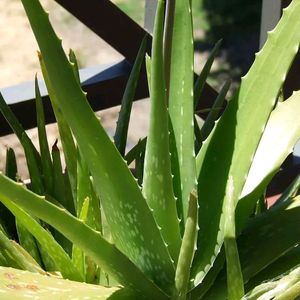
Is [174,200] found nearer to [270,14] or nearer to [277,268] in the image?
[277,268]

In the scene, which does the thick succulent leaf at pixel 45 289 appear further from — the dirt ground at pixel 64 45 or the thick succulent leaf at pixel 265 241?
the dirt ground at pixel 64 45

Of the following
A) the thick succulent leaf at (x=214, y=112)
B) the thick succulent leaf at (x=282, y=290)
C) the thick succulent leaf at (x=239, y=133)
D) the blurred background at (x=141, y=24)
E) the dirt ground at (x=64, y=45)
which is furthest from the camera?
the blurred background at (x=141, y=24)

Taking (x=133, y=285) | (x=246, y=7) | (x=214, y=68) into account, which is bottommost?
(x=133, y=285)

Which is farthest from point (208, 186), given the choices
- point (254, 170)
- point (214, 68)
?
point (214, 68)

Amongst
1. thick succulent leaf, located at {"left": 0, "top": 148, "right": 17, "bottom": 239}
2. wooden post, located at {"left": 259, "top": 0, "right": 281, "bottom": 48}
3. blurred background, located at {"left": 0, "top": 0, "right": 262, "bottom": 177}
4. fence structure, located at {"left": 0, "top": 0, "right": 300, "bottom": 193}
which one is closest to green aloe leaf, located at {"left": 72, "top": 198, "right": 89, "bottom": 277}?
thick succulent leaf, located at {"left": 0, "top": 148, "right": 17, "bottom": 239}

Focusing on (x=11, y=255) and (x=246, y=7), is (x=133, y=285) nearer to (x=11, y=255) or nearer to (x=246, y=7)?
(x=11, y=255)

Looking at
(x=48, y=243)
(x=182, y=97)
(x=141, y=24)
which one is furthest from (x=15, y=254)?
(x=141, y=24)

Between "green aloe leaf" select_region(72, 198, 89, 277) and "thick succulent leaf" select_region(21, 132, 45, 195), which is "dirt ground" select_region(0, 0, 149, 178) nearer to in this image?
"thick succulent leaf" select_region(21, 132, 45, 195)

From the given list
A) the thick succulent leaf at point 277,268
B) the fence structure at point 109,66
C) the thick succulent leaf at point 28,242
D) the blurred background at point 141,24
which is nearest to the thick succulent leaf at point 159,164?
the thick succulent leaf at point 277,268
